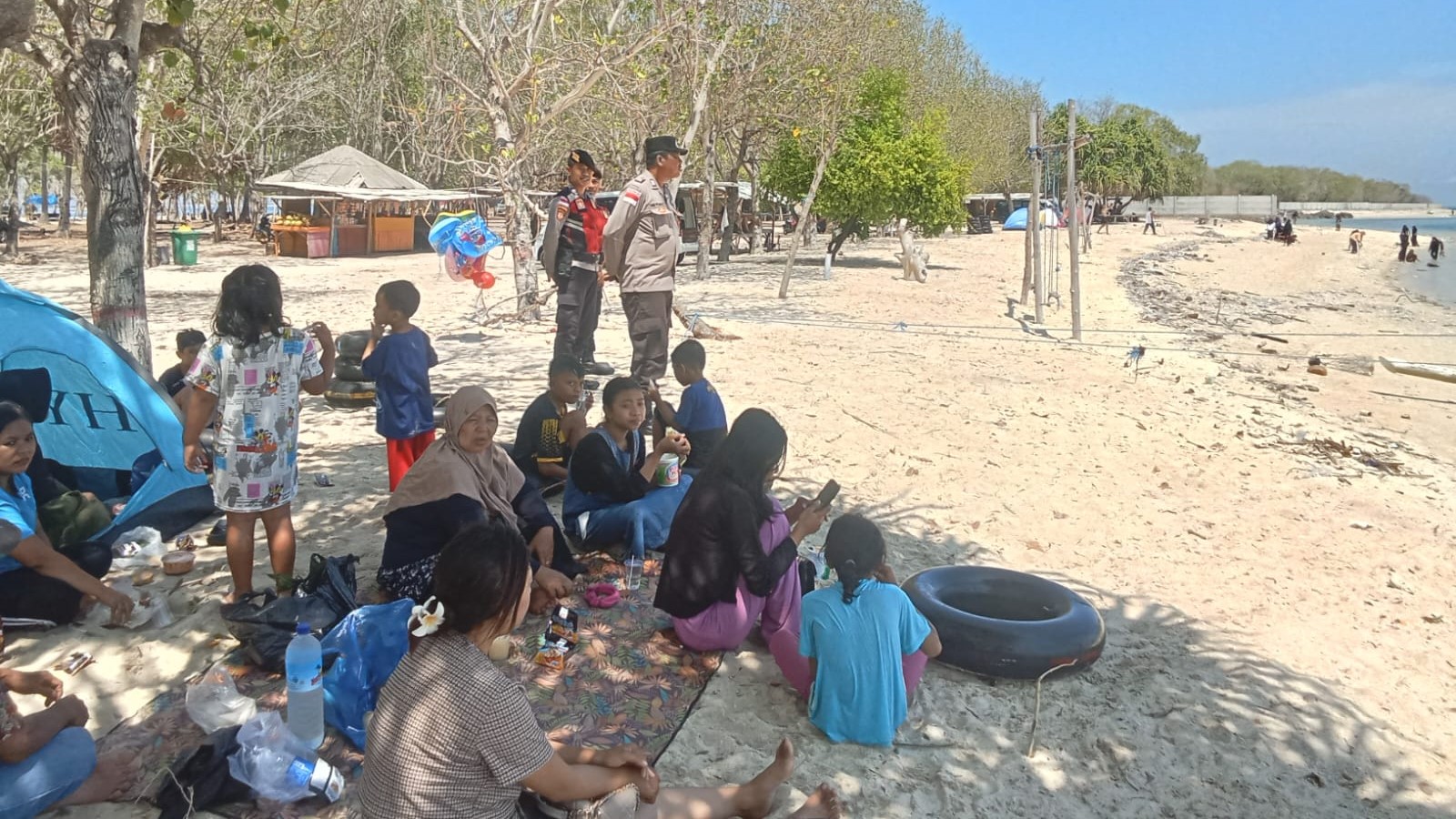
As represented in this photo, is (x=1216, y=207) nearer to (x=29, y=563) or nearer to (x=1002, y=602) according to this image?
(x=1002, y=602)

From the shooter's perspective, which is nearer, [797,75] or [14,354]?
[14,354]

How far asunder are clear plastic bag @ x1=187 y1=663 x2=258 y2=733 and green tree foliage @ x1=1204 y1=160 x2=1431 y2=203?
430 feet

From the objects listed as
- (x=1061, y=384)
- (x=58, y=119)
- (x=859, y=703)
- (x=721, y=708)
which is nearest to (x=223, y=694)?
(x=721, y=708)

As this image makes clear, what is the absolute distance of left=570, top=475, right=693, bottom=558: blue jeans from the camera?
4.94m

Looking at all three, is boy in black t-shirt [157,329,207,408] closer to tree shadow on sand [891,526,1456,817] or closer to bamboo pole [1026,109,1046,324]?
tree shadow on sand [891,526,1456,817]

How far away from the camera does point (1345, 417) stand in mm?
10859

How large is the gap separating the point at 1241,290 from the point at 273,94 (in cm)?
2832

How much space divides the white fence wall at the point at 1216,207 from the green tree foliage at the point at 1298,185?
24307 millimetres

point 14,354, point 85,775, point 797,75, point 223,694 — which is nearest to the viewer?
point 85,775

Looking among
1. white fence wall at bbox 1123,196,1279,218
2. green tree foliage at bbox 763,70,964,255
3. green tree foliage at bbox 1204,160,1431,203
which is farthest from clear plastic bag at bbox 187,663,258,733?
green tree foliage at bbox 1204,160,1431,203

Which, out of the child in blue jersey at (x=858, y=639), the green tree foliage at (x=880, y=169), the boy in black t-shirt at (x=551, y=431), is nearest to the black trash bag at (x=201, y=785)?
the child in blue jersey at (x=858, y=639)

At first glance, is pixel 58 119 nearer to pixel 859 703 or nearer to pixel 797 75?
pixel 797 75

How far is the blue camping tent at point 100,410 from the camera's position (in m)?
5.08

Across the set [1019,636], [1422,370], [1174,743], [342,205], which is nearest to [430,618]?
[1019,636]
